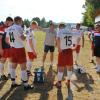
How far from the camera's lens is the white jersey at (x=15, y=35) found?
416 inches

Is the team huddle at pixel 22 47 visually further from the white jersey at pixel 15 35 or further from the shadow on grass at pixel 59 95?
the shadow on grass at pixel 59 95

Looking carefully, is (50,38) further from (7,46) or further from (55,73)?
(7,46)

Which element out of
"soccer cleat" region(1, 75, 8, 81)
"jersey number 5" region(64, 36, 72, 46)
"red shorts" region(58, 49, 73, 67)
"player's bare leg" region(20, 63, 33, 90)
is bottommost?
"soccer cleat" region(1, 75, 8, 81)

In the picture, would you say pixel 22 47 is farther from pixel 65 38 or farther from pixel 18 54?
pixel 65 38

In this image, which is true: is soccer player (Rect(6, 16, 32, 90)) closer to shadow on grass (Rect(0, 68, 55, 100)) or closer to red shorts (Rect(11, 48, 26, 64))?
red shorts (Rect(11, 48, 26, 64))

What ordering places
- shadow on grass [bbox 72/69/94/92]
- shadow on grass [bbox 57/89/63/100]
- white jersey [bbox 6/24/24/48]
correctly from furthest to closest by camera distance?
shadow on grass [bbox 72/69/94/92] < white jersey [bbox 6/24/24/48] < shadow on grass [bbox 57/89/63/100]

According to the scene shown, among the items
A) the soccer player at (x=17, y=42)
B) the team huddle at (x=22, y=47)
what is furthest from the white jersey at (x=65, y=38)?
the soccer player at (x=17, y=42)

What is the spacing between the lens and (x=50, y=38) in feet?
51.5

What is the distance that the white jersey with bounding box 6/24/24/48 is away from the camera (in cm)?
1055

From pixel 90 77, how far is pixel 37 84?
2336mm

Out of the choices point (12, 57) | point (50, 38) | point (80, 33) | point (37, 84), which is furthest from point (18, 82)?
point (80, 33)

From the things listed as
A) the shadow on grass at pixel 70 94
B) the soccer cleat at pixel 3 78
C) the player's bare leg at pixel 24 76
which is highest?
the player's bare leg at pixel 24 76

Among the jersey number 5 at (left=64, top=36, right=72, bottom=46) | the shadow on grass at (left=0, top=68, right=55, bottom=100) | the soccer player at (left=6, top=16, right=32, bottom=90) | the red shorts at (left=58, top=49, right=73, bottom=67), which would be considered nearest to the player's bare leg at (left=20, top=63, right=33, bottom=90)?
the soccer player at (left=6, top=16, right=32, bottom=90)

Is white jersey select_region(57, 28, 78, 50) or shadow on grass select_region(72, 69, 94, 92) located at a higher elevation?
white jersey select_region(57, 28, 78, 50)
